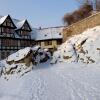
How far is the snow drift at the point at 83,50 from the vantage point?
2050 centimetres

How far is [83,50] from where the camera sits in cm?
2223

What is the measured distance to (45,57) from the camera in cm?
2548

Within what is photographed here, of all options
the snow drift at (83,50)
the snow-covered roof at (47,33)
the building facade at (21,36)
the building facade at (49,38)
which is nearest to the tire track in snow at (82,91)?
the snow drift at (83,50)

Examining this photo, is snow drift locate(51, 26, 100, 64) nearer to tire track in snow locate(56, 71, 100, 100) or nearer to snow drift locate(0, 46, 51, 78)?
snow drift locate(0, 46, 51, 78)

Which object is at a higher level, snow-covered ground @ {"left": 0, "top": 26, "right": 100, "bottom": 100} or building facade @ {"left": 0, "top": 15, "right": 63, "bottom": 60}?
building facade @ {"left": 0, "top": 15, "right": 63, "bottom": 60}

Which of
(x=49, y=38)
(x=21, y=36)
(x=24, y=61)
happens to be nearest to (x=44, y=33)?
(x=49, y=38)

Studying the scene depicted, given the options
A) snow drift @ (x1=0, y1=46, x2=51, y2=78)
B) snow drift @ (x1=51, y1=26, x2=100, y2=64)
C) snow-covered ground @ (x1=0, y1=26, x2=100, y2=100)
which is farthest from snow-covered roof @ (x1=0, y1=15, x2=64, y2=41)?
snow drift @ (x1=51, y1=26, x2=100, y2=64)

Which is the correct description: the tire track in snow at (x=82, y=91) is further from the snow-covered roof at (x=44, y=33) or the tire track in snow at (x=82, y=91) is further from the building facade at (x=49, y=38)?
the snow-covered roof at (x=44, y=33)

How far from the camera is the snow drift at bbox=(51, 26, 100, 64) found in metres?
20.5

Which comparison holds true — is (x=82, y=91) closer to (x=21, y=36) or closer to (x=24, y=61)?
(x=24, y=61)

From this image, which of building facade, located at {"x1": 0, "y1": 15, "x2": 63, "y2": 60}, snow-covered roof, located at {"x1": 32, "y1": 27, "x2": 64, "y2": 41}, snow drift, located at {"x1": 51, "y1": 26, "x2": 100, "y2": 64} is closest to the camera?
snow drift, located at {"x1": 51, "y1": 26, "x2": 100, "y2": 64}

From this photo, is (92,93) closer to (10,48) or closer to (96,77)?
(96,77)

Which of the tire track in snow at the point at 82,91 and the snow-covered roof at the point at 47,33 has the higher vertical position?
the snow-covered roof at the point at 47,33

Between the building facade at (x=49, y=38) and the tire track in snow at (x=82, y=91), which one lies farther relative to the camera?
the building facade at (x=49, y=38)
